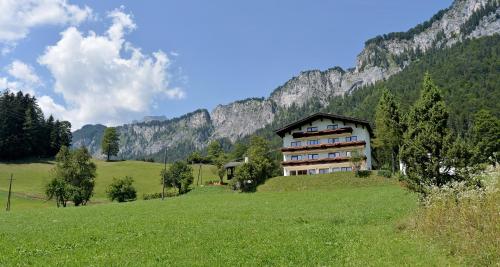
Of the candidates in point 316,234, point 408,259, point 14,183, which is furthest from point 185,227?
point 14,183

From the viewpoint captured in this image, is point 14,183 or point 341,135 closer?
point 341,135

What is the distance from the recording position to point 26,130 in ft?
443

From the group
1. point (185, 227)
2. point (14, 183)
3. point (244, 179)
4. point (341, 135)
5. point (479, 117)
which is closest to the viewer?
point (185, 227)

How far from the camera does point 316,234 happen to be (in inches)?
781

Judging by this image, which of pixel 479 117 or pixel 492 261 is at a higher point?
pixel 479 117

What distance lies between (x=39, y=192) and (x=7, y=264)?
86.2 m

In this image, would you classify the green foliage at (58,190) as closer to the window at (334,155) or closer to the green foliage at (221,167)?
the green foliage at (221,167)

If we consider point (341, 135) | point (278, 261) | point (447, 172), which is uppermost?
point (341, 135)

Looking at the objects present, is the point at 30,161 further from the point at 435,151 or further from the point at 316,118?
the point at 435,151

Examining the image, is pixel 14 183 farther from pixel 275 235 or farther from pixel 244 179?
pixel 275 235

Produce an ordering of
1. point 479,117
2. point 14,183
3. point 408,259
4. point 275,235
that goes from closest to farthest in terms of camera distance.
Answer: point 408,259
point 275,235
point 479,117
point 14,183

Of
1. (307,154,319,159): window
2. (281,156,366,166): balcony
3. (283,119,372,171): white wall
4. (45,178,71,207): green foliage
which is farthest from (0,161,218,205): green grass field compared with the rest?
(307,154,319,159): window

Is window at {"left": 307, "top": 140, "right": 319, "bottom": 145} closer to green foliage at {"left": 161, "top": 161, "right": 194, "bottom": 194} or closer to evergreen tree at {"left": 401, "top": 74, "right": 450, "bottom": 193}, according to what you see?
green foliage at {"left": 161, "top": 161, "right": 194, "bottom": 194}

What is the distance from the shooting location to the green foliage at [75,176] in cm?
6994
